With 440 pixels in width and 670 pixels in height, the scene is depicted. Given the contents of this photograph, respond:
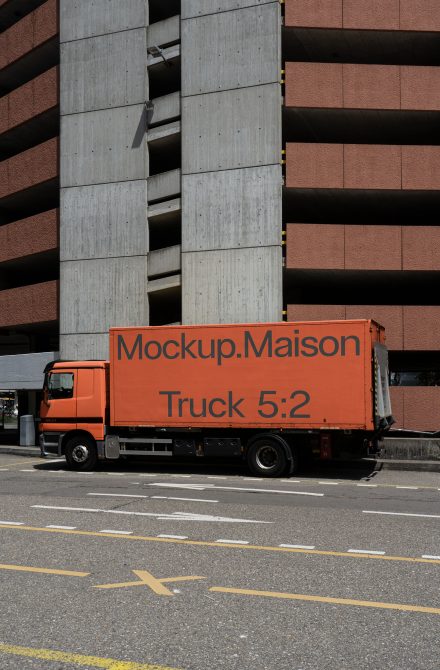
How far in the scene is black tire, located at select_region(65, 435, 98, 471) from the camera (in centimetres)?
1659

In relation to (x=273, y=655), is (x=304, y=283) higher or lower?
higher

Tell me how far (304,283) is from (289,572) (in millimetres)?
21523

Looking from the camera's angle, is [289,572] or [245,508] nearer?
[289,572]

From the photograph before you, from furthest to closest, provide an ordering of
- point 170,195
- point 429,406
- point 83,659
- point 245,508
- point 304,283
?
point 304,283
point 170,195
point 429,406
point 245,508
point 83,659

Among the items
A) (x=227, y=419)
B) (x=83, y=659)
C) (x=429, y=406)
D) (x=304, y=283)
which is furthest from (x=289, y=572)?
(x=304, y=283)

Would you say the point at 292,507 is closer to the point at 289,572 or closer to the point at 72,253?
the point at 289,572

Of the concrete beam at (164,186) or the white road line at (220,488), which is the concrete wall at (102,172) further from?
the white road line at (220,488)

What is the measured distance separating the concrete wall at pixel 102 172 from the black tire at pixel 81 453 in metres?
9.82

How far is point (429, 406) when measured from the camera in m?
22.9

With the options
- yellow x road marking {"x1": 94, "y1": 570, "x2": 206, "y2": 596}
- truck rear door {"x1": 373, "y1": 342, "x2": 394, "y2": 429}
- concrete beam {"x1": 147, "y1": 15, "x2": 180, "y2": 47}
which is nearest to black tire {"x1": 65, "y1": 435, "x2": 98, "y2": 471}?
truck rear door {"x1": 373, "y1": 342, "x2": 394, "y2": 429}

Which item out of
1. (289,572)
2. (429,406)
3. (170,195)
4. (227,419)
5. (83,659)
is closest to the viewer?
(83,659)

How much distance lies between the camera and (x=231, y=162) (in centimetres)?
2475

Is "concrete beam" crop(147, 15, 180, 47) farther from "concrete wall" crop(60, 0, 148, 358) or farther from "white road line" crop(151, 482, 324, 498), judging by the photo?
"white road line" crop(151, 482, 324, 498)

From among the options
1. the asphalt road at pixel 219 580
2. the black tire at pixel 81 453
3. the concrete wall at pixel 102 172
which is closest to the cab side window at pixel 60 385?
the black tire at pixel 81 453
